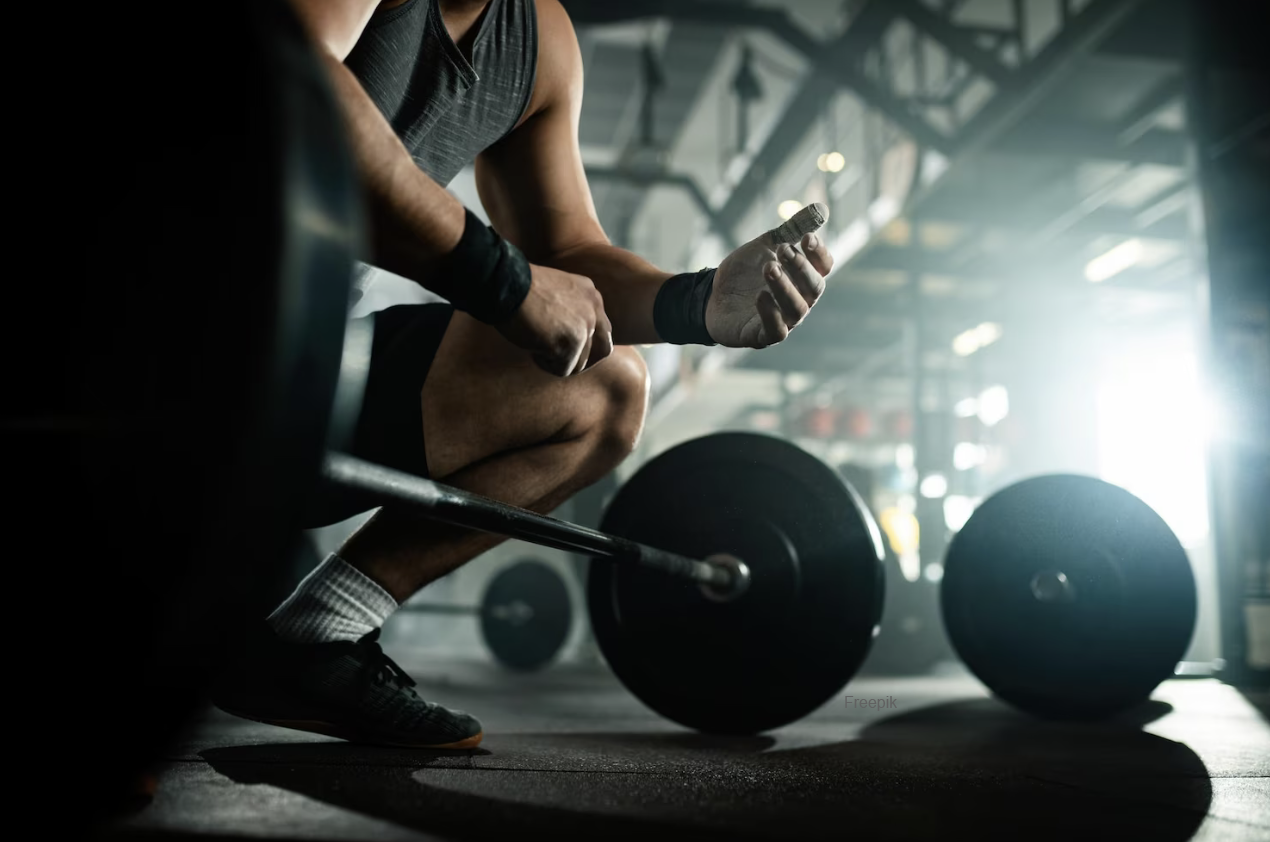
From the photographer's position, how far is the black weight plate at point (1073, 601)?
1.59 metres

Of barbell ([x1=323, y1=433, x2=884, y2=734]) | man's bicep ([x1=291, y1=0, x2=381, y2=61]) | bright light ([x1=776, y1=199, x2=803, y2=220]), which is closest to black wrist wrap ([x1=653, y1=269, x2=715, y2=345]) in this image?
barbell ([x1=323, y1=433, x2=884, y2=734])

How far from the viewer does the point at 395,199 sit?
739 mm

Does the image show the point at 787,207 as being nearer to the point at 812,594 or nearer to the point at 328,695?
the point at 812,594

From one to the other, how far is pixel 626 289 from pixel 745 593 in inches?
19.0

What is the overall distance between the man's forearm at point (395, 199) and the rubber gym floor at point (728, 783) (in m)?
0.42

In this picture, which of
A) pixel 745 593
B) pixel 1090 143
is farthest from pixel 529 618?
pixel 1090 143

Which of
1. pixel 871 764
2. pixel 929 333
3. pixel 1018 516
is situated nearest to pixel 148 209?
pixel 871 764

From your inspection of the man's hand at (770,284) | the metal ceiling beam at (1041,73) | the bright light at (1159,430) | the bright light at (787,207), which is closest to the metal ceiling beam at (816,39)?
the metal ceiling beam at (1041,73)

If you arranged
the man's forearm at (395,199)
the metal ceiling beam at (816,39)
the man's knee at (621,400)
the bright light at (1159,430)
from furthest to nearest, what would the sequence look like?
1. the bright light at (1159,430)
2. the metal ceiling beam at (816,39)
3. the man's knee at (621,400)
4. the man's forearm at (395,199)

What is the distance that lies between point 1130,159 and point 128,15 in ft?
15.7

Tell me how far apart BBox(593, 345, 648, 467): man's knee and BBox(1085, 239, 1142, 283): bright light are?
5.89 m

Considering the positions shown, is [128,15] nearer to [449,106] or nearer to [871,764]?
[449,106]

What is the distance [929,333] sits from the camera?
23.8 ft

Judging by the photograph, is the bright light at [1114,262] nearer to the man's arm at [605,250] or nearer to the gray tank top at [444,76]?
the man's arm at [605,250]
